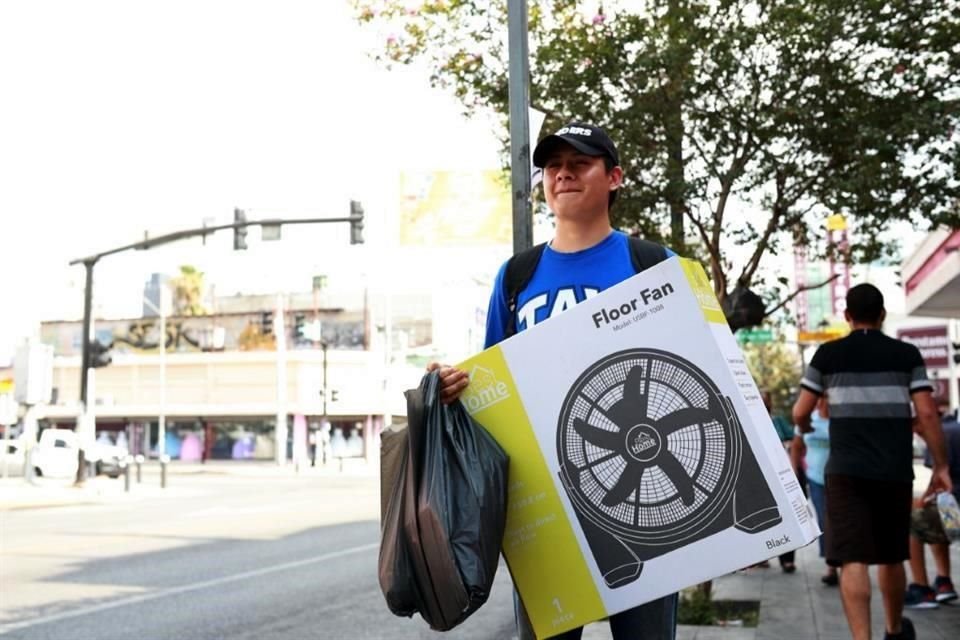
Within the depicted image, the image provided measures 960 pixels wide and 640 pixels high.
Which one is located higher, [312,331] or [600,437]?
[312,331]

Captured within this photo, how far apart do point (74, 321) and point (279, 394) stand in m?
23.0

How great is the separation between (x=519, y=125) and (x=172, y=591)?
6.09 m

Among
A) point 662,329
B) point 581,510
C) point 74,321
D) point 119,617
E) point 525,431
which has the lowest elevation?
point 119,617

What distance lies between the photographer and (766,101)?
8.16 metres

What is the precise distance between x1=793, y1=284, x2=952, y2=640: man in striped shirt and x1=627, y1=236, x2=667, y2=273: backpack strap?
107 inches

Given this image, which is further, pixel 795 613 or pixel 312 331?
pixel 312 331

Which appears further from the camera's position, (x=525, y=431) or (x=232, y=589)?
(x=232, y=589)

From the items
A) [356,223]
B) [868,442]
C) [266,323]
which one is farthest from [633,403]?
[266,323]

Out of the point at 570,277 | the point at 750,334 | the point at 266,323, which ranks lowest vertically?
the point at 570,277

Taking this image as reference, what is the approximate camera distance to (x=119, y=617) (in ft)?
27.5

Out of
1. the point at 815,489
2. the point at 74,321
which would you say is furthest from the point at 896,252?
the point at 74,321

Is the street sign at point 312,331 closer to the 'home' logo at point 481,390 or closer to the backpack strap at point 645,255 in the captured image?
the backpack strap at point 645,255

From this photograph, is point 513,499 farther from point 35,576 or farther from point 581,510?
point 35,576

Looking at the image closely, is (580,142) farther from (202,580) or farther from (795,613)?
(202,580)
